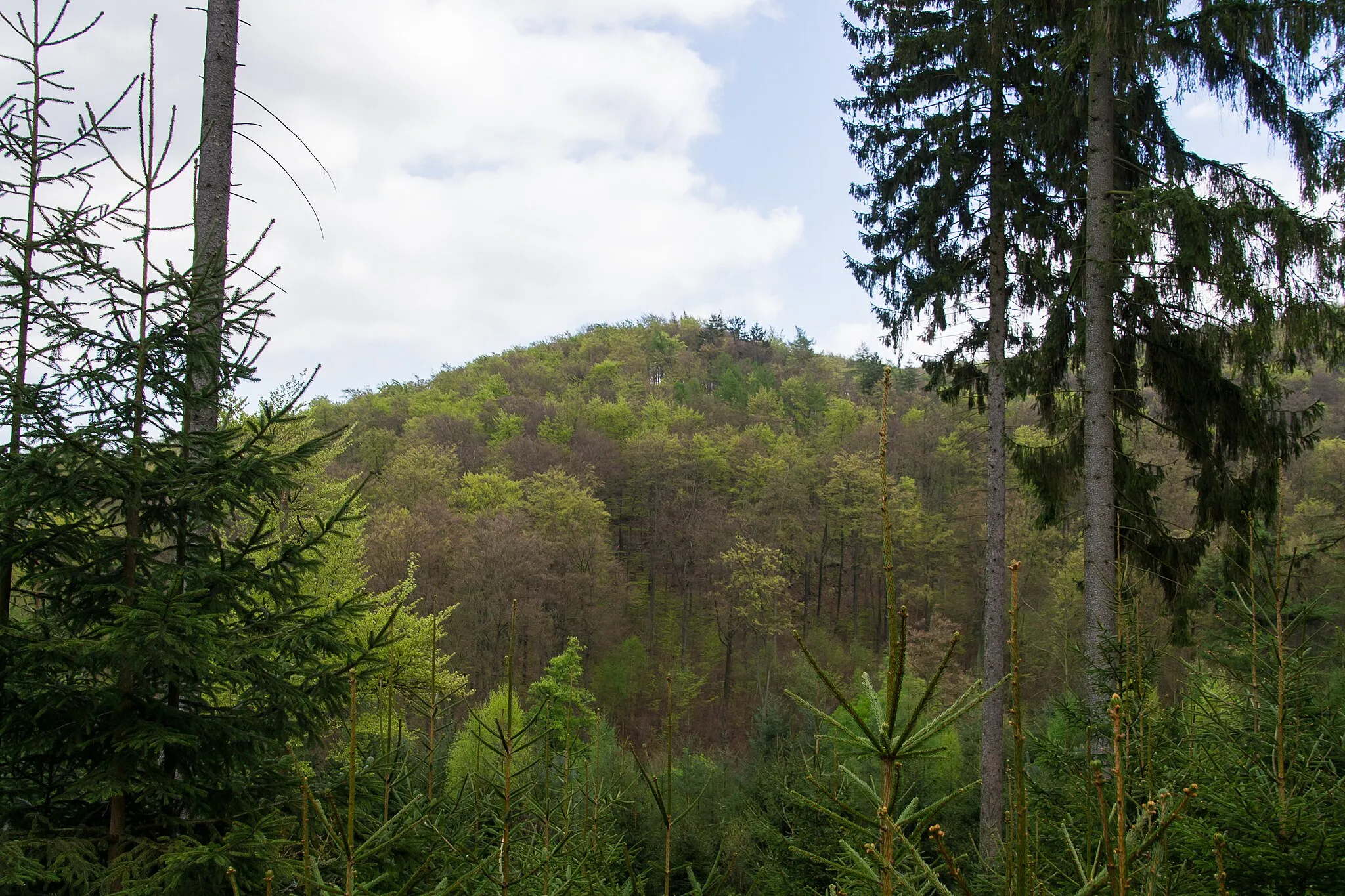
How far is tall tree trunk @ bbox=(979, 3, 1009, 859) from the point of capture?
855 centimetres

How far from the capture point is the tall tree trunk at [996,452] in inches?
336

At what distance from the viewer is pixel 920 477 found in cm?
3553

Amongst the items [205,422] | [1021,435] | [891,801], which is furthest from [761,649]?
[891,801]

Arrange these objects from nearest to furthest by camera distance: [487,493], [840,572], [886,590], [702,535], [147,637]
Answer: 1. [147,637]
2. [886,590]
3. [487,493]
4. [702,535]
5. [840,572]

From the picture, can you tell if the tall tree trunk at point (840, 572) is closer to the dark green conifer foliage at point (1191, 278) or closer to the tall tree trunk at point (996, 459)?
the tall tree trunk at point (996, 459)

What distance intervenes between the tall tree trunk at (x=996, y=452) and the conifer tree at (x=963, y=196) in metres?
0.02

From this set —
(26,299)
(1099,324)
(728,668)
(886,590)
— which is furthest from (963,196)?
(728,668)

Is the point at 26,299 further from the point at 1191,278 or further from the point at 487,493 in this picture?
the point at 487,493

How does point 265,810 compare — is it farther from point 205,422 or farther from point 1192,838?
point 1192,838

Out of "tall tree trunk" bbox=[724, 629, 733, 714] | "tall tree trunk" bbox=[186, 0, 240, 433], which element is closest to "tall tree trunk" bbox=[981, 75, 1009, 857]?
"tall tree trunk" bbox=[186, 0, 240, 433]

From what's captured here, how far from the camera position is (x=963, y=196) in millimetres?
9469

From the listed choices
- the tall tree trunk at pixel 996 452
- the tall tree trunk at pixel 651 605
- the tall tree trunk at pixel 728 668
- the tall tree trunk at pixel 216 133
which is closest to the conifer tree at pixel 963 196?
the tall tree trunk at pixel 996 452

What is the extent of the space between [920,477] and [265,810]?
34714 mm

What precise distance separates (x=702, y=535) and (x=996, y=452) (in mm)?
23070
